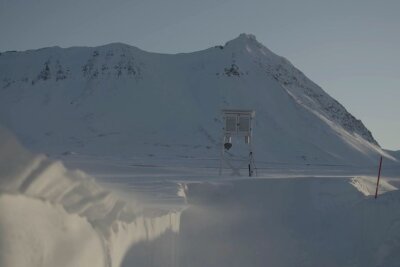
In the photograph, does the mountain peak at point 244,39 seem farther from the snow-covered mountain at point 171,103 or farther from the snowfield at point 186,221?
the snowfield at point 186,221

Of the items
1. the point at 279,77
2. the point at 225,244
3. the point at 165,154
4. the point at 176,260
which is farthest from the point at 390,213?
the point at 279,77

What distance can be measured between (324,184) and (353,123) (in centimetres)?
7204

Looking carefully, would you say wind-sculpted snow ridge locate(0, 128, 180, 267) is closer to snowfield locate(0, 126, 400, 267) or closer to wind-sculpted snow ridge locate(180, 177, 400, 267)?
snowfield locate(0, 126, 400, 267)

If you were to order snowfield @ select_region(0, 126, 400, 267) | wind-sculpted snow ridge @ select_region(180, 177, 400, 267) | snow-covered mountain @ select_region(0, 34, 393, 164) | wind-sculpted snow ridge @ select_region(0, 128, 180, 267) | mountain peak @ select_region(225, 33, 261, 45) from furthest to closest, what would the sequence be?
mountain peak @ select_region(225, 33, 261, 45) < snow-covered mountain @ select_region(0, 34, 393, 164) < wind-sculpted snow ridge @ select_region(180, 177, 400, 267) < snowfield @ select_region(0, 126, 400, 267) < wind-sculpted snow ridge @ select_region(0, 128, 180, 267)

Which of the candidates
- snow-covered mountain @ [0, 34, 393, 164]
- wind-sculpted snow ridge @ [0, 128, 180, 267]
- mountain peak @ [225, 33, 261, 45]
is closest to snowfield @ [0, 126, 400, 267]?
wind-sculpted snow ridge @ [0, 128, 180, 267]

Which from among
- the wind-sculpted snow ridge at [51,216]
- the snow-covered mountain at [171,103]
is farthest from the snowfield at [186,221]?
the snow-covered mountain at [171,103]

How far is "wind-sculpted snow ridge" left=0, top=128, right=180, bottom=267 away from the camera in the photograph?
212 centimetres

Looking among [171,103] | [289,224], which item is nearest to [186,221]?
[289,224]

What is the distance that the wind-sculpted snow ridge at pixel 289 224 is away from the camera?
34.2 ft

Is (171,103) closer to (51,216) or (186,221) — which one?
(186,221)

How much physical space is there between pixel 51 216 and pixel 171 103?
222 feet

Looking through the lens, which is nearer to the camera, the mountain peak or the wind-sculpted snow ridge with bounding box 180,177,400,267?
the wind-sculpted snow ridge with bounding box 180,177,400,267

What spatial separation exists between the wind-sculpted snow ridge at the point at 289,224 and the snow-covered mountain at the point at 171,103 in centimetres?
3975

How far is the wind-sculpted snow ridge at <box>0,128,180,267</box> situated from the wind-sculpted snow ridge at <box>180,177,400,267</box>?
17.4 feet
